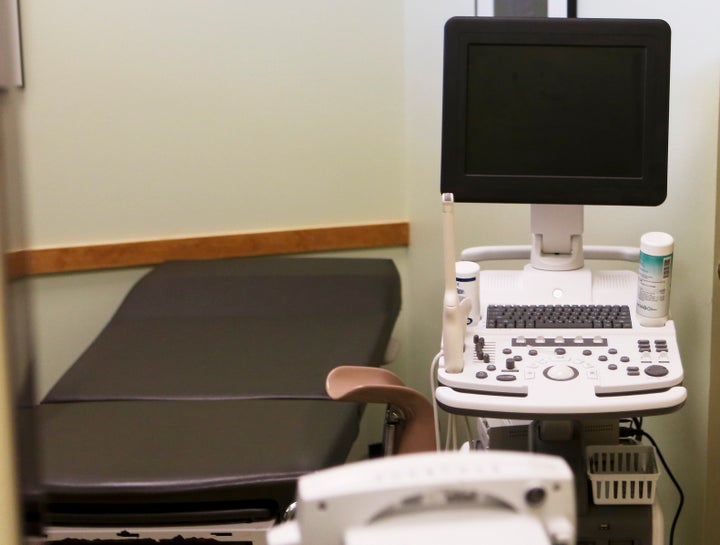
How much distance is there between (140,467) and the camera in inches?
66.4

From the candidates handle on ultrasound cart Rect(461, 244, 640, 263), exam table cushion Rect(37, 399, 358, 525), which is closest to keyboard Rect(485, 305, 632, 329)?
handle on ultrasound cart Rect(461, 244, 640, 263)

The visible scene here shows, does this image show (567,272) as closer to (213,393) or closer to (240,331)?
(213,393)

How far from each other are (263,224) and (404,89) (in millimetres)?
646

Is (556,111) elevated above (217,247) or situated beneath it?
elevated above

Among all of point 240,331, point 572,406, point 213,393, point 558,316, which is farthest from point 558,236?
point 240,331

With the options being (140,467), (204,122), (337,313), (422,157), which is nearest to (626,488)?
(140,467)

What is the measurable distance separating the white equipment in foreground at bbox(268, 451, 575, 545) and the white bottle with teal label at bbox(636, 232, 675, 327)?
91 cm

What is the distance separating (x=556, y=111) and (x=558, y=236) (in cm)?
24

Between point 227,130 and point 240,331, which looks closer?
point 240,331

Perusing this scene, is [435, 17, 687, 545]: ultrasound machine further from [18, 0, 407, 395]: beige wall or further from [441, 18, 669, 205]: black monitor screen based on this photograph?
[18, 0, 407, 395]: beige wall

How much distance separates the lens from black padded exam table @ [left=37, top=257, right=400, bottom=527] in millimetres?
1642

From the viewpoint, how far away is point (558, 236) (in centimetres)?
185

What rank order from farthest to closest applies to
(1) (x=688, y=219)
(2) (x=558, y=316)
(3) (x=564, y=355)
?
(1) (x=688, y=219)
(2) (x=558, y=316)
(3) (x=564, y=355)

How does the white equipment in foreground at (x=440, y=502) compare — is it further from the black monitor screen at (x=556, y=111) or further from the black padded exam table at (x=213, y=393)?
the black monitor screen at (x=556, y=111)
